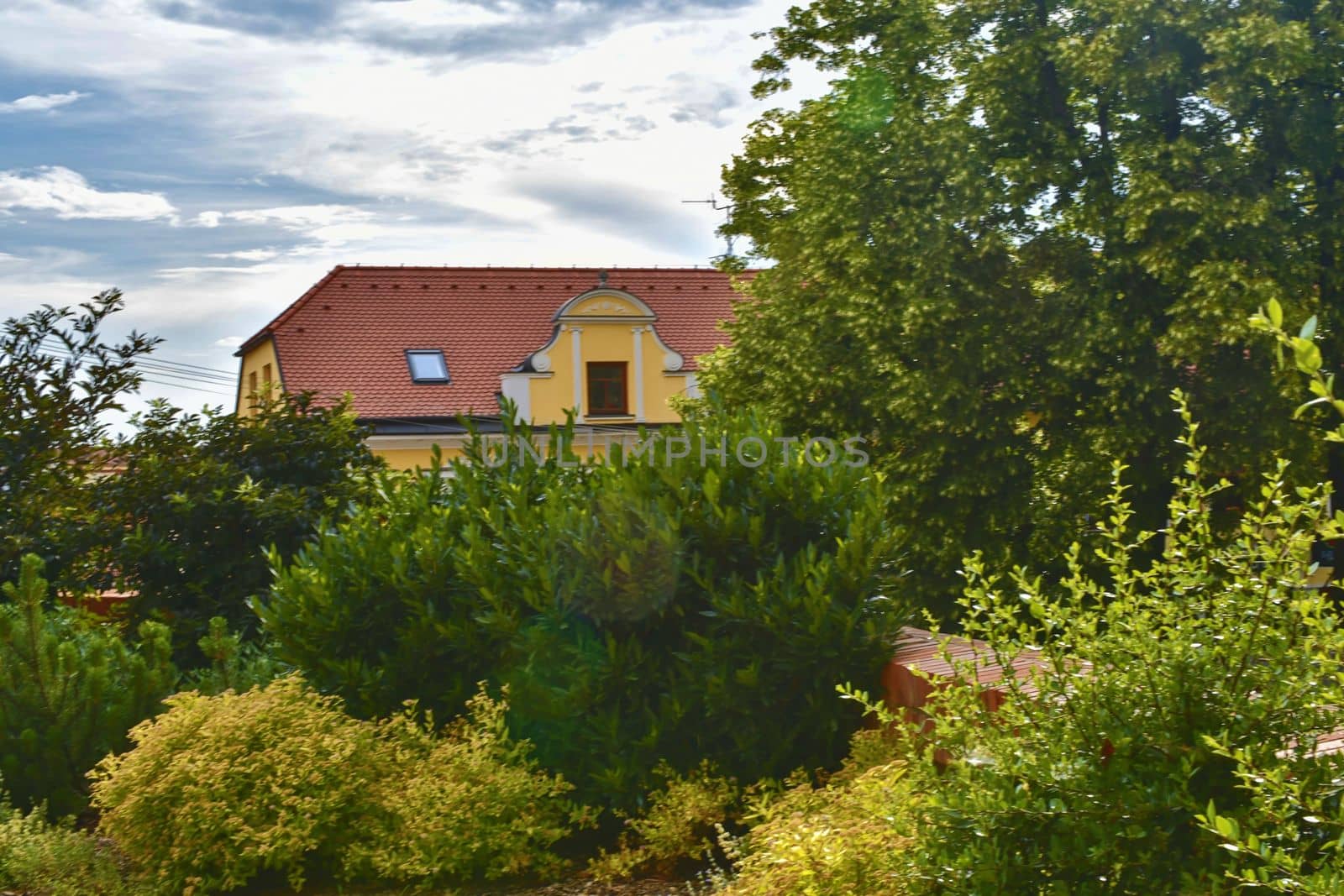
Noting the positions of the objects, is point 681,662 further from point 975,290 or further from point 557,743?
point 975,290

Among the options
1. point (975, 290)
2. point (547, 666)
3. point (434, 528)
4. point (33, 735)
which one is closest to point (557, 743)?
point (547, 666)

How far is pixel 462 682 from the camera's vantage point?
6484 mm

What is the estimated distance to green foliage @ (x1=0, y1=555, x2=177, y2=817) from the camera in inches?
268

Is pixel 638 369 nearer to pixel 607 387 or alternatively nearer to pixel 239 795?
pixel 607 387

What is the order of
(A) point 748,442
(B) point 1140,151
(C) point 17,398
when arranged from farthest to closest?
(B) point 1140,151 → (C) point 17,398 → (A) point 748,442

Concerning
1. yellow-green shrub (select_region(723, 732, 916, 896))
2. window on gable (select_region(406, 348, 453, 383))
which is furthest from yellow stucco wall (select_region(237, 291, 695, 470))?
yellow-green shrub (select_region(723, 732, 916, 896))

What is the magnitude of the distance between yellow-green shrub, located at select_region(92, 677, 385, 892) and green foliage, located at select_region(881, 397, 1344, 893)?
3.11 metres

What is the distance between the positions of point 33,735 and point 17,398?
4810 millimetres

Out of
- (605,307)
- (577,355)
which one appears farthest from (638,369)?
(605,307)

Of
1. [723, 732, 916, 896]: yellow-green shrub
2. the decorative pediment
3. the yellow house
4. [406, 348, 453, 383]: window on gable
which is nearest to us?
[723, 732, 916, 896]: yellow-green shrub

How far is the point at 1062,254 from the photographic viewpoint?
17.3 metres

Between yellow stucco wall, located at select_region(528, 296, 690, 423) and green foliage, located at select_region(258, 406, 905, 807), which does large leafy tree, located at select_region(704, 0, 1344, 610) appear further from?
yellow stucco wall, located at select_region(528, 296, 690, 423)

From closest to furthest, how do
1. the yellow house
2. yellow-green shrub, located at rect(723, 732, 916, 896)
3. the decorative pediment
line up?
yellow-green shrub, located at rect(723, 732, 916, 896), the yellow house, the decorative pediment

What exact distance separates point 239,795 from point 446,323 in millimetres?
28845
